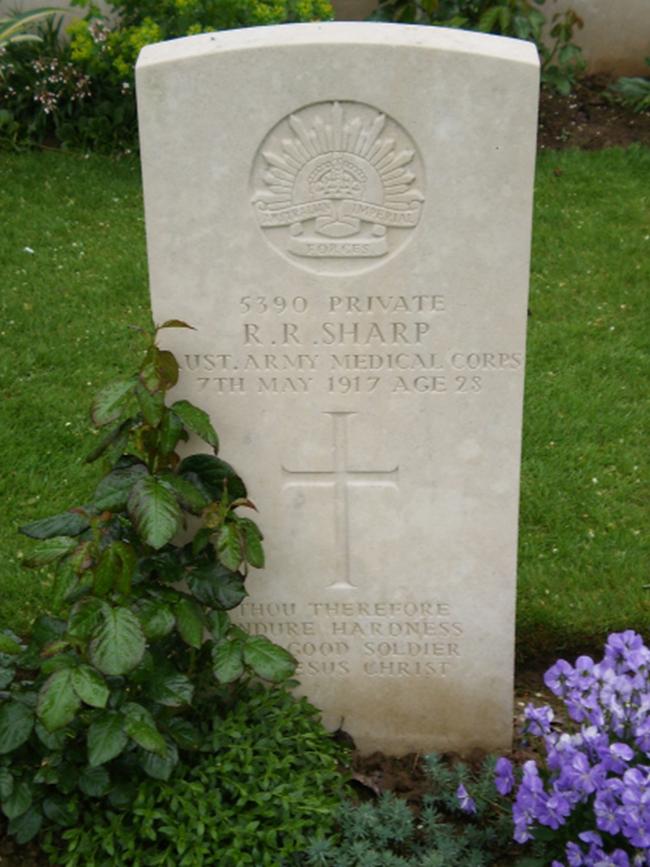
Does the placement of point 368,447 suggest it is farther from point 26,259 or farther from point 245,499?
point 26,259

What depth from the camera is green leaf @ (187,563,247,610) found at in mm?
3184

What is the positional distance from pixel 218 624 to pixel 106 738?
0.42 meters

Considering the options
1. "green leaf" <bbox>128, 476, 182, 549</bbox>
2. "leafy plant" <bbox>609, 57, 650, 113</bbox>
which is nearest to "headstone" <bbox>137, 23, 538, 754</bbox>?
"green leaf" <bbox>128, 476, 182, 549</bbox>

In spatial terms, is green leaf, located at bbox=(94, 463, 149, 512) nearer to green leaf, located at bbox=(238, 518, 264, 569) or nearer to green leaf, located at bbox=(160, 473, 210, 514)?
green leaf, located at bbox=(160, 473, 210, 514)

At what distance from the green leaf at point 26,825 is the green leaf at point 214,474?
0.89 metres

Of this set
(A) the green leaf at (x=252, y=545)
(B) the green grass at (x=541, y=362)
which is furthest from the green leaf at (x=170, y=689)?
(B) the green grass at (x=541, y=362)

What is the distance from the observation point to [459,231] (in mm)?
3127

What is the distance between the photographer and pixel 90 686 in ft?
9.68

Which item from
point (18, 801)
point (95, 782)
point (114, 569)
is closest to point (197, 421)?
point (114, 569)

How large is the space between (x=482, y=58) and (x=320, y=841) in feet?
6.29

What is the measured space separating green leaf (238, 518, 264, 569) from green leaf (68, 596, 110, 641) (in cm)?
38

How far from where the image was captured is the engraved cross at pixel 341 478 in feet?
11.1

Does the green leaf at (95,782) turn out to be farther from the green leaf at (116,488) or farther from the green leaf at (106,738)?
the green leaf at (116,488)

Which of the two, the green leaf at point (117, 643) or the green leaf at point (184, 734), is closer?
the green leaf at point (117, 643)
